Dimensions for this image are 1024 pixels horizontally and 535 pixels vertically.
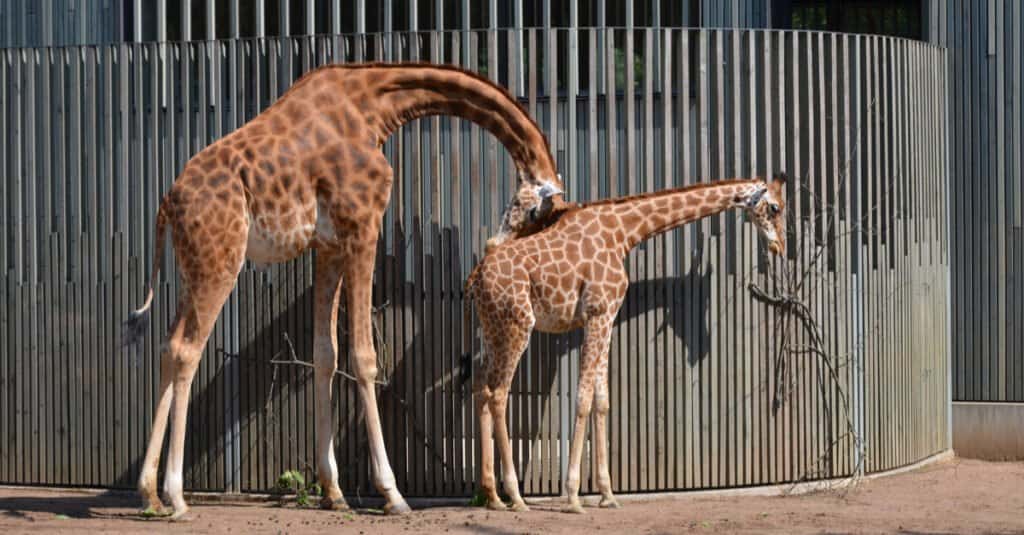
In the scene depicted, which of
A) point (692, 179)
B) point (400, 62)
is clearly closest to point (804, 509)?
point (692, 179)

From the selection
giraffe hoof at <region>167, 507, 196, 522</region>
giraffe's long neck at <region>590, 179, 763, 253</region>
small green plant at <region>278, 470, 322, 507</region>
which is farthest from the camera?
small green plant at <region>278, 470, 322, 507</region>

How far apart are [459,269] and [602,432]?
150 cm

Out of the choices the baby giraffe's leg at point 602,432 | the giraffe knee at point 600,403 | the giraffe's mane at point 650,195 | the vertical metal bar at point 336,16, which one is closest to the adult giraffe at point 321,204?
the giraffe's mane at point 650,195

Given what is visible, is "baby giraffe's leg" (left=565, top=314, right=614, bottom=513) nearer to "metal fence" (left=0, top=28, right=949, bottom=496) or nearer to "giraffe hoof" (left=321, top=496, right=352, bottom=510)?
"metal fence" (left=0, top=28, right=949, bottom=496)

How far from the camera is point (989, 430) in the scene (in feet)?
43.6

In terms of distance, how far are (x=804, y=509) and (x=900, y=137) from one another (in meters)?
3.27

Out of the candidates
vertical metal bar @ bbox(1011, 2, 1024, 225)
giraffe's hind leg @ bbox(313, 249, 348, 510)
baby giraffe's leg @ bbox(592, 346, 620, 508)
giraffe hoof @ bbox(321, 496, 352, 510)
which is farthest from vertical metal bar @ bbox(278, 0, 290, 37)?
vertical metal bar @ bbox(1011, 2, 1024, 225)

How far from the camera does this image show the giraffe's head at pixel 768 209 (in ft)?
35.6

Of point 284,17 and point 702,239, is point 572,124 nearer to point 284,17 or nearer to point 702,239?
point 702,239

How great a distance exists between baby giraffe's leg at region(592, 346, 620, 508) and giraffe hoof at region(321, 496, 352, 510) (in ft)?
5.46

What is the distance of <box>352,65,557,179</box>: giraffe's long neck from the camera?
413 inches

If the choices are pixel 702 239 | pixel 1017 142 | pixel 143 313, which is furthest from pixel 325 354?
pixel 1017 142

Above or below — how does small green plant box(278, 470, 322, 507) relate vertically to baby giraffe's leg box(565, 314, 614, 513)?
below

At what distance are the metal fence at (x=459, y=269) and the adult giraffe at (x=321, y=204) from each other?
54 cm
